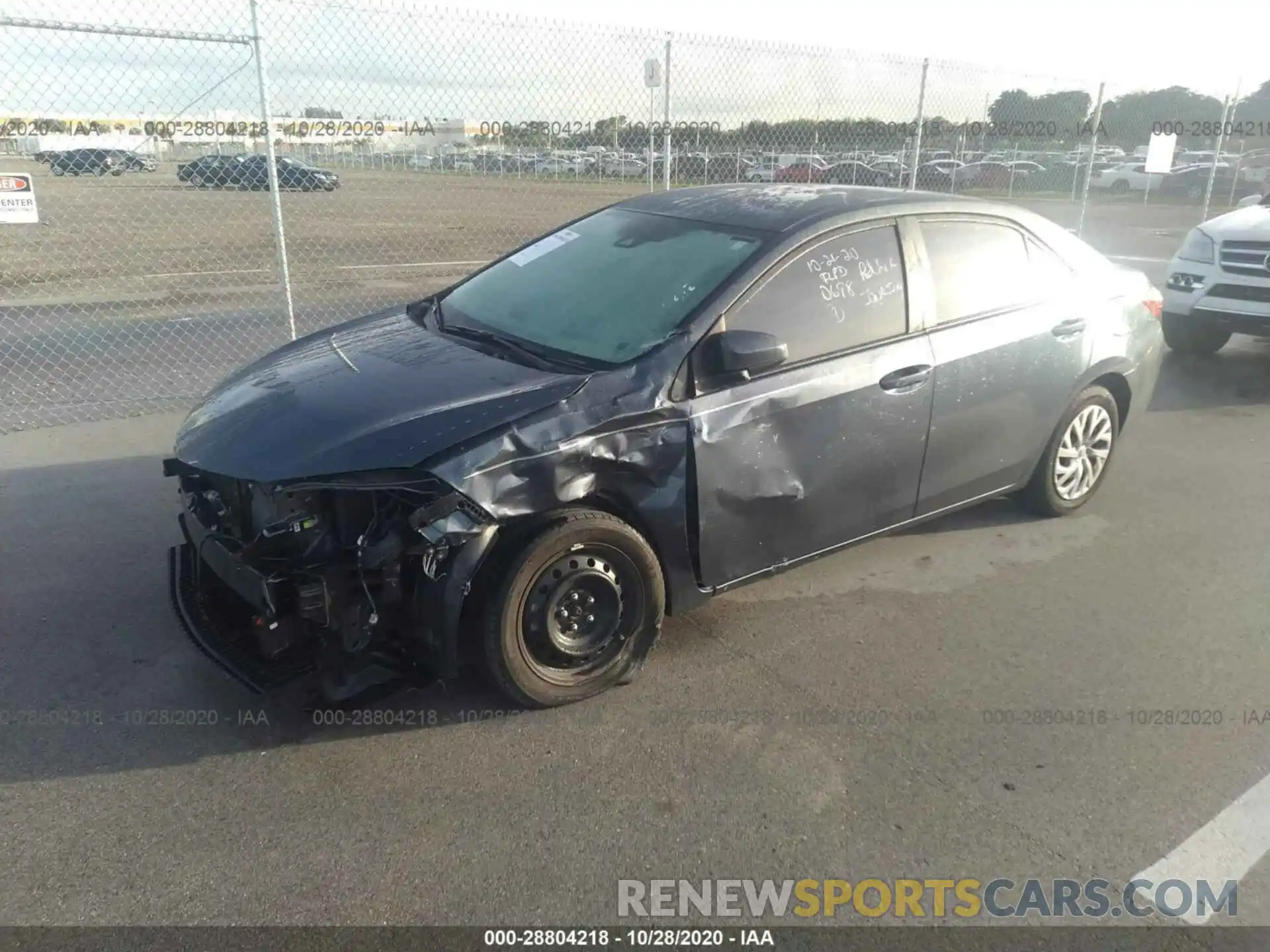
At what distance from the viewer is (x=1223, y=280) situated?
8164 millimetres

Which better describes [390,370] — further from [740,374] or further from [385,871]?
[385,871]

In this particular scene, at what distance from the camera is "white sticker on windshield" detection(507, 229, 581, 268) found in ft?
15.0

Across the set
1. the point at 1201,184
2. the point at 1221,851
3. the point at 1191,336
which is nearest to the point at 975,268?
the point at 1221,851

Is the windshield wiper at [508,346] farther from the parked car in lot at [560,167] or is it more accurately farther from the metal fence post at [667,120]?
the parked car in lot at [560,167]

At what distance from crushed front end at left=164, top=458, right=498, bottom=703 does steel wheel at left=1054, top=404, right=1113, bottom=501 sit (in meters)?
3.41

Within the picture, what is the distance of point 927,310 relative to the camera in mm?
4215

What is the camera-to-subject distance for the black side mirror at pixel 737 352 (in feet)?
11.5

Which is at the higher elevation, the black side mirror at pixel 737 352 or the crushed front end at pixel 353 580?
the black side mirror at pixel 737 352

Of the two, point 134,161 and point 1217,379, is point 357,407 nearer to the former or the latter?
point 134,161

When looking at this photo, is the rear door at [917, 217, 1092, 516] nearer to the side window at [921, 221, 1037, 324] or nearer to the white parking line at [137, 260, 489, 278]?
the side window at [921, 221, 1037, 324]

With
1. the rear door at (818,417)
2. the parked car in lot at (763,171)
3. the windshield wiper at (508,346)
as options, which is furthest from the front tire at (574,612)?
the parked car in lot at (763,171)

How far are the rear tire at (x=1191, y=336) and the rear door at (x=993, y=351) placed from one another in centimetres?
460

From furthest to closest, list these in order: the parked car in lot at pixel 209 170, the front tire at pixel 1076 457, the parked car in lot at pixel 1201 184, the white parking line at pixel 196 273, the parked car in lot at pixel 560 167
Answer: the parked car in lot at pixel 1201 184 < the white parking line at pixel 196 273 < the parked car in lot at pixel 560 167 < the parked car in lot at pixel 209 170 < the front tire at pixel 1076 457

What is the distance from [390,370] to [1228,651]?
3.65 m
